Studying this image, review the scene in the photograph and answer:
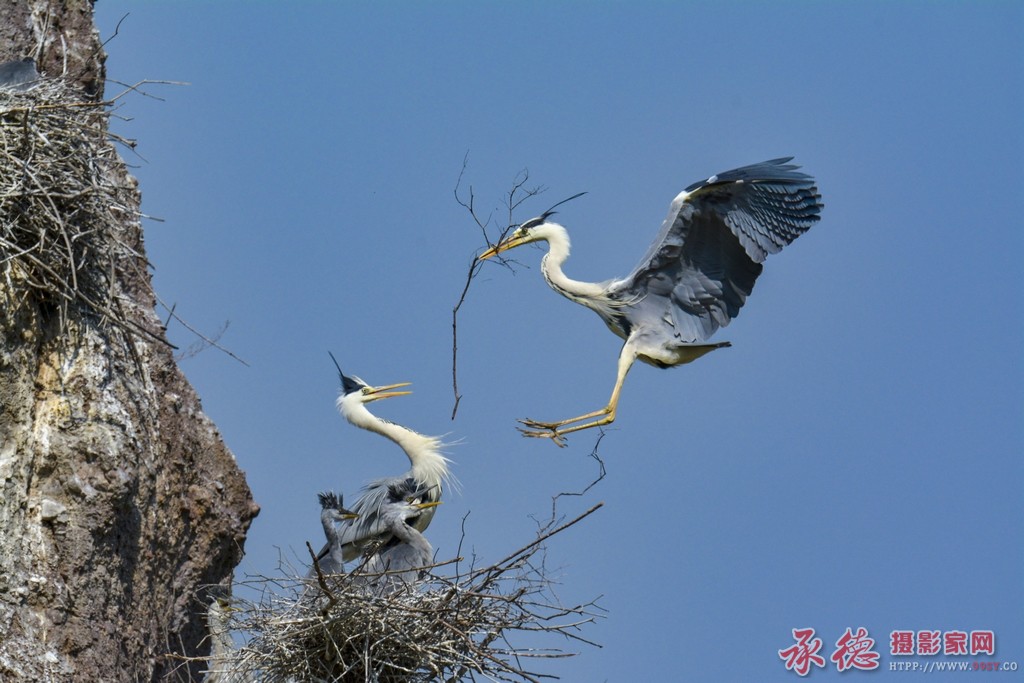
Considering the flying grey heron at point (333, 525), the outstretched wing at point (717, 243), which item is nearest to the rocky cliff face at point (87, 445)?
the flying grey heron at point (333, 525)

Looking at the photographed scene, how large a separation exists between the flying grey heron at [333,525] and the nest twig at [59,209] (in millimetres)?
1891

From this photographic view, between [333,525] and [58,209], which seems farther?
[333,525]

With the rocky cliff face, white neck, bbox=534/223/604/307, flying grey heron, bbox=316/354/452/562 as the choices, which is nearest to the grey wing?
flying grey heron, bbox=316/354/452/562

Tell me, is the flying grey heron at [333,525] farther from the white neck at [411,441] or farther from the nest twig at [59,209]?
the nest twig at [59,209]

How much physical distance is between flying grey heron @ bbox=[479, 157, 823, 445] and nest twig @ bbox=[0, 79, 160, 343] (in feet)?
6.89

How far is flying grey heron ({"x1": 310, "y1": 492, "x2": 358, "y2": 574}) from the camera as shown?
9.21 meters

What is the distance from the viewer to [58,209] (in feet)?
25.8

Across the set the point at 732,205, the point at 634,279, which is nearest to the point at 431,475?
the point at 634,279

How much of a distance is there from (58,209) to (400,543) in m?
2.77

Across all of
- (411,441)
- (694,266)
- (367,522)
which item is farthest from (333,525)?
(694,266)

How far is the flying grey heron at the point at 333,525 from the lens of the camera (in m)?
9.21

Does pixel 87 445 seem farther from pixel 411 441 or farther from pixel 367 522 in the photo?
pixel 411 441

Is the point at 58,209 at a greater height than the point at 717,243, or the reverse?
the point at 717,243

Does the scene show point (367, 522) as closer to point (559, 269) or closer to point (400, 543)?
point (400, 543)
